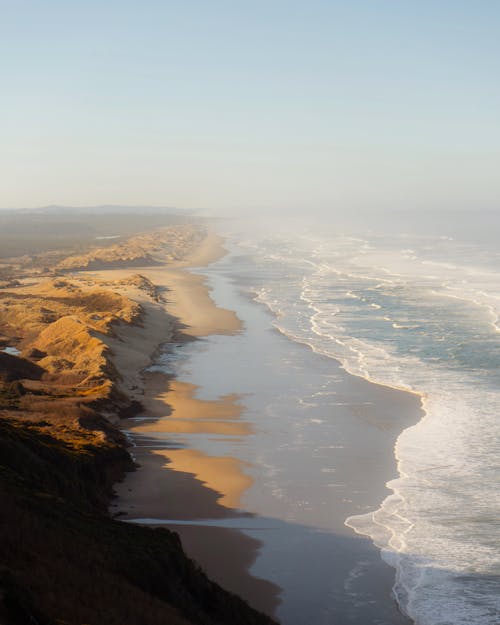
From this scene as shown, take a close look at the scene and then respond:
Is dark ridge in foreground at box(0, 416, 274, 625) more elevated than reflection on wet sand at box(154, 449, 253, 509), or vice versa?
dark ridge in foreground at box(0, 416, 274, 625)

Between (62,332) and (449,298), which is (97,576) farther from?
(449,298)

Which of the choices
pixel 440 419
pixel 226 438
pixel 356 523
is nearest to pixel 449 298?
pixel 440 419

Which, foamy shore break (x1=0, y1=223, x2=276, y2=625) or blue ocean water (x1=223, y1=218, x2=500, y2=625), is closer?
foamy shore break (x1=0, y1=223, x2=276, y2=625)

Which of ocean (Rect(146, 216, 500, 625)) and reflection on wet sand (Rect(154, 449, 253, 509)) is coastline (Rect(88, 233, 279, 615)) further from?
ocean (Rect(146, 216, 500, 625))

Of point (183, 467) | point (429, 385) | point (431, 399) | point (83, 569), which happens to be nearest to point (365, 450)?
point (183, 467)

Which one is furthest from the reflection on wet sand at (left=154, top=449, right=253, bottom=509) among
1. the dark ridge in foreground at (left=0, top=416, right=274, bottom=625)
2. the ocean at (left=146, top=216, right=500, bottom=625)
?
the dark ridge in foreground at (left=0, top=416, right=274, bottom=625)

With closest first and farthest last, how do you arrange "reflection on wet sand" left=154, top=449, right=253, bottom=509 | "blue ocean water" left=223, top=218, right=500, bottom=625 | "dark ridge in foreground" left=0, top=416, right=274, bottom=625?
1. "dark ridge in foreground" left=0, top=416, right=274, bottom=625
2. "blue ocean water" left=223, top=218, right=500, bottom=625
3. "reflection on wet sand" left=154, top=449, right=253, bottom=509
